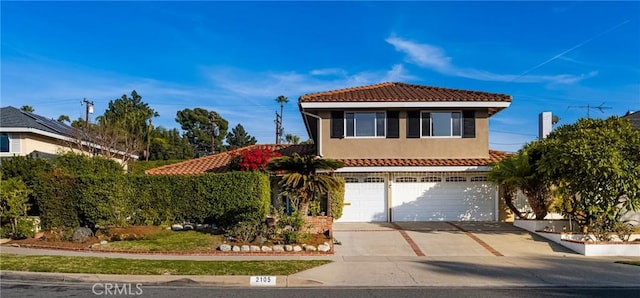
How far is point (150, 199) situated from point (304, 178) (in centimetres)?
533

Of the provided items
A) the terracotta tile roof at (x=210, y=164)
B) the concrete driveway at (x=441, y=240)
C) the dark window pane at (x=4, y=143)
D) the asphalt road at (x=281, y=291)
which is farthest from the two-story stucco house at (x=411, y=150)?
the dark window pane at (x=4, y=143)

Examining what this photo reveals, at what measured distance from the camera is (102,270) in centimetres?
951

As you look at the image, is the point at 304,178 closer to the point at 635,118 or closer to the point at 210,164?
the point at 210,164

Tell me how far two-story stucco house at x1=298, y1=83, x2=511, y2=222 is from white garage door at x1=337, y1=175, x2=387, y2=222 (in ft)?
0.12

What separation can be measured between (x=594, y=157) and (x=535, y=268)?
4.24 metres

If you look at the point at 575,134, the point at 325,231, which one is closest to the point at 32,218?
the point at 325,231

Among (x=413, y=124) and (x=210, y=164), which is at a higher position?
(x=413, y=124)

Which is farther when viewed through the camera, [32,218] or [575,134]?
[32,218]

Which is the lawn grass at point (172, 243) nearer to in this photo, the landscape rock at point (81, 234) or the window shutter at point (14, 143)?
the landscape rock at point (81, 234)

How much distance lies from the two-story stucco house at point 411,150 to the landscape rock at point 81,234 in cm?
867

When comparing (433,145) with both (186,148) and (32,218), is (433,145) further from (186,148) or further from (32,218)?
(186,148)

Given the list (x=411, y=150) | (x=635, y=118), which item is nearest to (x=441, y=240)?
(x=411, y=150)

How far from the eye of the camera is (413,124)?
19188 mm

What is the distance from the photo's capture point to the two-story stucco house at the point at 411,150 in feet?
59.8
